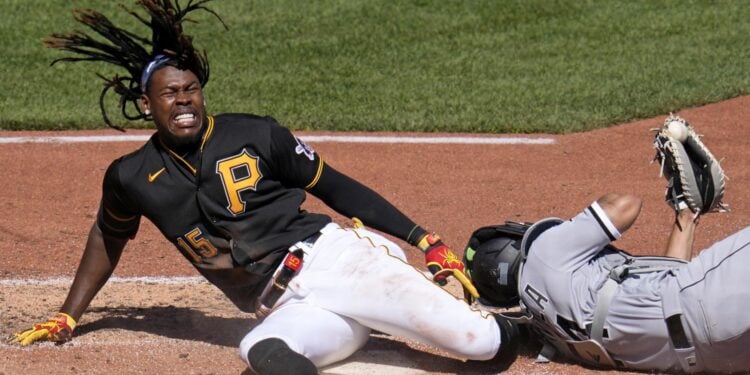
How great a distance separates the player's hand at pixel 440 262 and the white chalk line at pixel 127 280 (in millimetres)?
1731

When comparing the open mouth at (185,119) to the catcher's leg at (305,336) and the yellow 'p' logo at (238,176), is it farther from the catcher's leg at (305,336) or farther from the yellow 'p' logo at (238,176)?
the catcher's leg at (305,336)

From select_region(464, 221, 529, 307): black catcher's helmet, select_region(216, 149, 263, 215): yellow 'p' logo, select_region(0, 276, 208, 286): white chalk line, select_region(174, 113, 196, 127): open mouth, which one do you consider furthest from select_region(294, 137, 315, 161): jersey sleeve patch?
select_region(0, 276, 208, 286): white chalk line

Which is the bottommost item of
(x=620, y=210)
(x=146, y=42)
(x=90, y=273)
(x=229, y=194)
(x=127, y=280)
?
(x=127, y=280)

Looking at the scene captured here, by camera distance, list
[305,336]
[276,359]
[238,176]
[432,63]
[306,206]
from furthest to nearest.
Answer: [432,63] < [306,206] < [238,176] < [305,336] < [276,359]

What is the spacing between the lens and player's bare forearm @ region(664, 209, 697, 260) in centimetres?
514

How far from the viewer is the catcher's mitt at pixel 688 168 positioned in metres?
5.12

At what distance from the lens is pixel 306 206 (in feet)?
24.1

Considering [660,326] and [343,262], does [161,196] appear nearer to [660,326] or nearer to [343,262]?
[343,262]

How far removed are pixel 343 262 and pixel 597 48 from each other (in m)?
7.15

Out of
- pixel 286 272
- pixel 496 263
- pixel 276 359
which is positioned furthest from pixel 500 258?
pixel 276 359

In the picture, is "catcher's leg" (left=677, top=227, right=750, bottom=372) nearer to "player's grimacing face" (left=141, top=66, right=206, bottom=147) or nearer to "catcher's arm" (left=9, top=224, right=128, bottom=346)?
"player's grimacing face" (left=141, top=66, right=206, bottom=147)

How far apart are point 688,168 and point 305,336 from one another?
6.18ft

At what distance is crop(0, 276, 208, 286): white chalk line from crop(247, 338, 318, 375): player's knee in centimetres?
175

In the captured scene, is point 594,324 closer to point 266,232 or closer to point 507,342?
point 507,342
